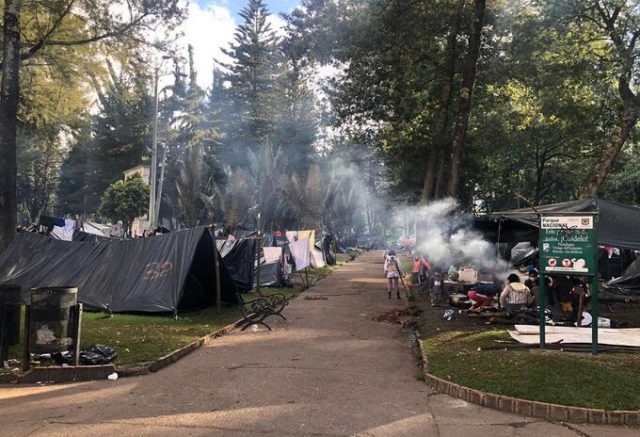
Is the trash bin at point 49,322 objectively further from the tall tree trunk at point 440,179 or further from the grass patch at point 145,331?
the tall tree trunk at point 440,179

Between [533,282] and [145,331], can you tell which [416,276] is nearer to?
[533,282]

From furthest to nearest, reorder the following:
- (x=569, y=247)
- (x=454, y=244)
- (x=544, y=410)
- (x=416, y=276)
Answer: (x=416, y=276) → (x=454, y=244) → (x=569, y=247) → (x=544, y=410)

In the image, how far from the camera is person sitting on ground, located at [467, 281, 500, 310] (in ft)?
41.4

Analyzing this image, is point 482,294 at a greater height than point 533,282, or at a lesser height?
lesser

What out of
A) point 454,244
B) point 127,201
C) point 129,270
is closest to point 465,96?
point 454,244

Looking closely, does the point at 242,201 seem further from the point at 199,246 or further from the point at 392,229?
the point at 392,229

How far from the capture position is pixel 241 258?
1697cm

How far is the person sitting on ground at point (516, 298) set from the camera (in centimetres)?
1102

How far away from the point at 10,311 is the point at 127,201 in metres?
33.9

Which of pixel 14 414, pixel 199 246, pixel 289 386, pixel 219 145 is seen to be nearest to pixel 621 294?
pixel 199 246

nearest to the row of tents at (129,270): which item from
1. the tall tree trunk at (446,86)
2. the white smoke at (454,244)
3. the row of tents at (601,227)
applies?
the white smoke at (454,244)

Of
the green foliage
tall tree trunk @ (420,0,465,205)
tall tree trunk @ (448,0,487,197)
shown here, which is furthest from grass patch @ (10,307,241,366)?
the green foliage

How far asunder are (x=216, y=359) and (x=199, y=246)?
16.2ft

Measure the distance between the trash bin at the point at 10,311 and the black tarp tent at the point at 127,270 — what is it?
3.91 m
